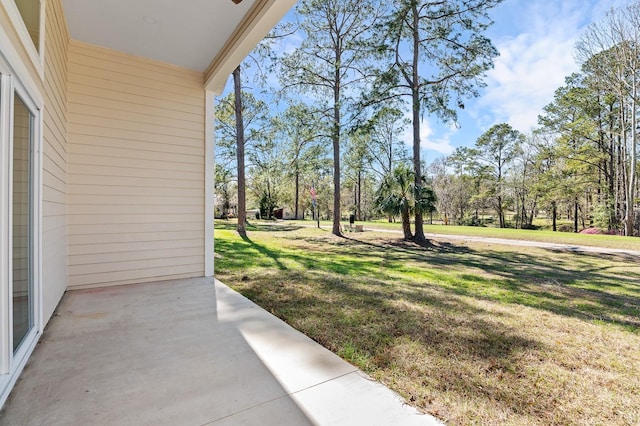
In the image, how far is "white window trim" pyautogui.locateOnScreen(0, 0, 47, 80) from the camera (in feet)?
4.97

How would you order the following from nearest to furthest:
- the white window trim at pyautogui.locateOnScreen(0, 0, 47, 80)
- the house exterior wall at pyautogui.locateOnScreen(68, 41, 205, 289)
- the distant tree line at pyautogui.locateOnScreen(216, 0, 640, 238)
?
the white window trim at pyautogui.locateOnScreen(0, 0, 47, 80), the house exterior wall at pyautogui.locateOnScreen(68, 41, 205, 289), the distant tree line at pyautogui.locateOnScreen(216, 0, 640, 238)

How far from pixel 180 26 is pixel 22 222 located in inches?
97.1

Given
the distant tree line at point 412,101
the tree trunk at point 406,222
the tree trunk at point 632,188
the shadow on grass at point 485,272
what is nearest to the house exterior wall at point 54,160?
the shadow on grass at point 485,272

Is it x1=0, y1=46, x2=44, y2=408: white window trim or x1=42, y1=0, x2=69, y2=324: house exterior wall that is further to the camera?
x1=42, y1=0, x2=69, y2=324: house exterior wall

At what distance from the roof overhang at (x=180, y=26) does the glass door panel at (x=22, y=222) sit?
165cm

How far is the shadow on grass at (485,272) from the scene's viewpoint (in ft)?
11.0

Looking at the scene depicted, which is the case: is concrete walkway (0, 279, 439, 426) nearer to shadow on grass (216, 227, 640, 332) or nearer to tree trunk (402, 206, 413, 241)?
shadow on grass (216, 227, 640, 332)

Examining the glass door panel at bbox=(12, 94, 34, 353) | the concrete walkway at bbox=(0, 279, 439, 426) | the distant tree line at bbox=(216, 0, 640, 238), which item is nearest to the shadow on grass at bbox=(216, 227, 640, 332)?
the concrete walkway at bbox=(0, 279, 439, 426)

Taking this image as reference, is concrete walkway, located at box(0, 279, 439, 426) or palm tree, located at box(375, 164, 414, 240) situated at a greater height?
palm tree, located at box(375, 164, 414, 240)

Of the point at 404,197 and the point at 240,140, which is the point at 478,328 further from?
the point at 240,140

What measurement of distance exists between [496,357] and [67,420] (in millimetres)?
2447

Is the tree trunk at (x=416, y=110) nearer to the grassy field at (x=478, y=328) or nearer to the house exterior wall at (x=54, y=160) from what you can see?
the grassy field at (x=478, y=328)

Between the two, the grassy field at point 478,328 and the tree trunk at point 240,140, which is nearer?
the grassy field at point 478,328

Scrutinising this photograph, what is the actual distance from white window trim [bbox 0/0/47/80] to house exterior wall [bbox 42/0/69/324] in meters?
0.15
